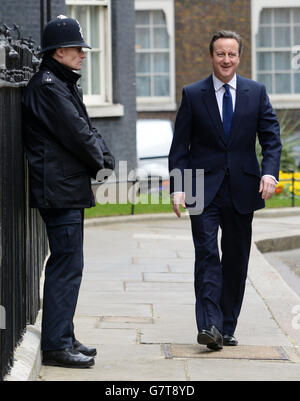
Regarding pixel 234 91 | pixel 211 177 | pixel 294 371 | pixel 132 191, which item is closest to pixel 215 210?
pixel 211 177

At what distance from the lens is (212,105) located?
6.53 meters

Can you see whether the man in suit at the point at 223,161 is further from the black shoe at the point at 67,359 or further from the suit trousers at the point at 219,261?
the black shoe at the point at 67,359

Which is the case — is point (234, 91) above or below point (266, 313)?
above

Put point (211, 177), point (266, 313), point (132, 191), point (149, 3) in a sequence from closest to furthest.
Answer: point (211, 177)
point (266, 313)
point (132, 191)
point (149, 3)

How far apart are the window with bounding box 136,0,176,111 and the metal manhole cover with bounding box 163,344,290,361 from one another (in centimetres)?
1842

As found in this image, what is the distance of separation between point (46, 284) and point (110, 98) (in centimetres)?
1171

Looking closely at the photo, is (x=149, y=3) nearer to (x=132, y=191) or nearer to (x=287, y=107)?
(x=287, y=107)

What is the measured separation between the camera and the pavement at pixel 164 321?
5.78 m

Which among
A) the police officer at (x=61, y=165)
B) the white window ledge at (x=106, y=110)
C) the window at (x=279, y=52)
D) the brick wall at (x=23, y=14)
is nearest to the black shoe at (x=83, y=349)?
the police officer at (x=61, y=165)

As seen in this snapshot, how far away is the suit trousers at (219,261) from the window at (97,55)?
1057cm

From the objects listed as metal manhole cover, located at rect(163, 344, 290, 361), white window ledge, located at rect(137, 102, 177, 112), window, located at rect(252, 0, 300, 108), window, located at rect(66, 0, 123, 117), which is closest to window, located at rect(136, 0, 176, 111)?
white window ledge, located at rect(137, 102, 177, 112)

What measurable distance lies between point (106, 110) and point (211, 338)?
11100 mm

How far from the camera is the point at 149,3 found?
24.7 metres

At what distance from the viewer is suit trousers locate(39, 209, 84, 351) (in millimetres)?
5719
